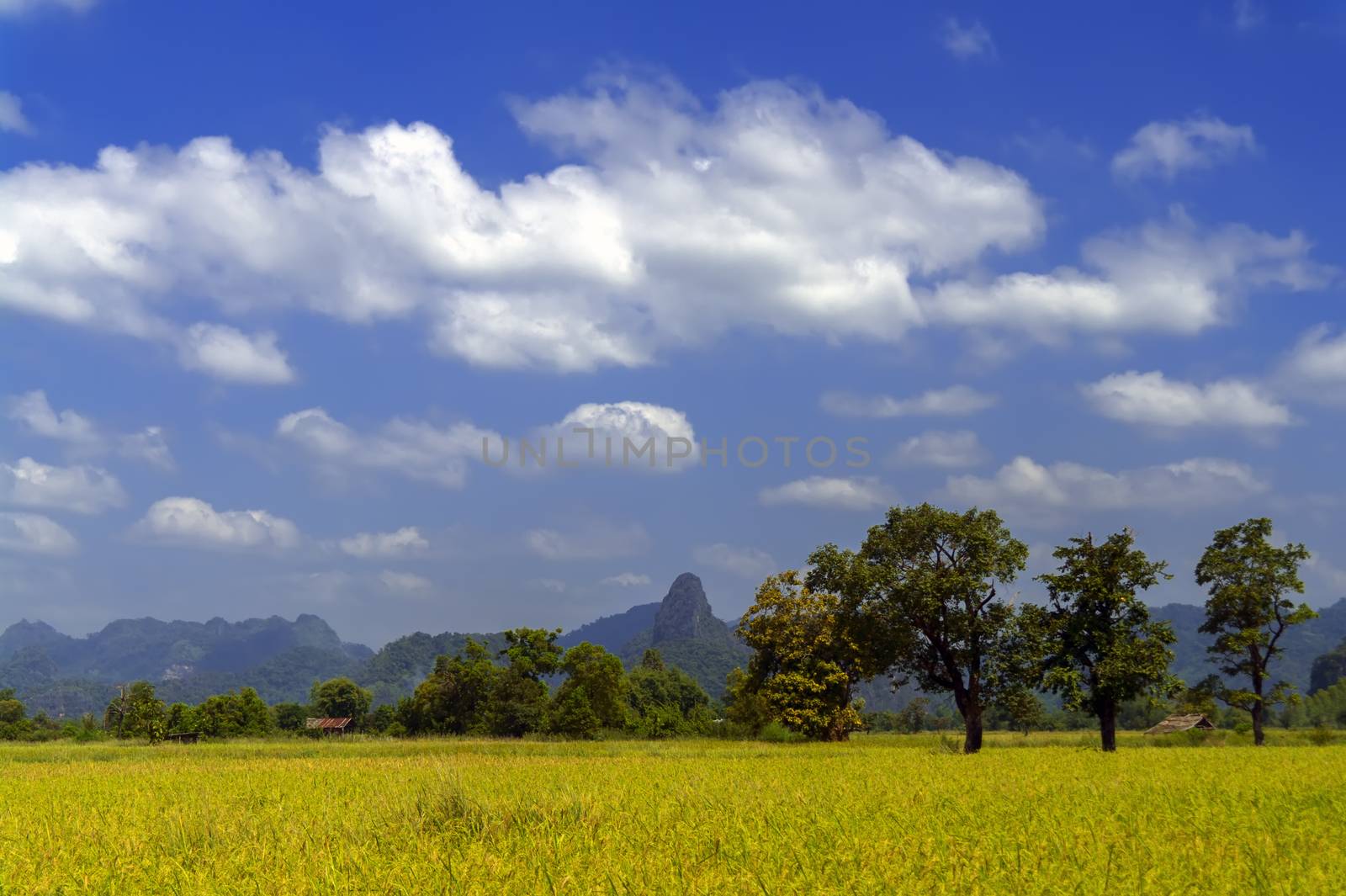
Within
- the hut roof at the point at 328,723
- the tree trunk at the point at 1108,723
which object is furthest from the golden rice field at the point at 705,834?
the hut roof at the point at 328,723

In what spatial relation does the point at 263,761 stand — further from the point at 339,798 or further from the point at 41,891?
the point at 41,891

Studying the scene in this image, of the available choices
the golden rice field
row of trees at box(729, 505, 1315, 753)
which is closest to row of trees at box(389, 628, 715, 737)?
row of trees at box(729, 505, 1315, 753)

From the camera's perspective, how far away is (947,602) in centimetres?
3994

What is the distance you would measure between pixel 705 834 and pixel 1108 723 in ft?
124

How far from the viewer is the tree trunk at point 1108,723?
40156mm

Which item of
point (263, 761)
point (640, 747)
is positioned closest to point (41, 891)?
point (263, 761)

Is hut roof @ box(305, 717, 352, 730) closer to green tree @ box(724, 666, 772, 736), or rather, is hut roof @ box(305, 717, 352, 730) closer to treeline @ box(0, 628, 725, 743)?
treeline @ box(0, 628, 725, 743)

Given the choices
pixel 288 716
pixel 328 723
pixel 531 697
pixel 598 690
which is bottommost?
pixel 288 716

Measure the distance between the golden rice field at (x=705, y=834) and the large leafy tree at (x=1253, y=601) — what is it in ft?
119

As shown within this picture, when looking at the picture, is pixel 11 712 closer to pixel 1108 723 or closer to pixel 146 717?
pixel 146 717

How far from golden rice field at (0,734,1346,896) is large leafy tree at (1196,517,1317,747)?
36.3 meters

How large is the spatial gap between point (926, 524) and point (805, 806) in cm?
2967

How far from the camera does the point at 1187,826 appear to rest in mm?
10383

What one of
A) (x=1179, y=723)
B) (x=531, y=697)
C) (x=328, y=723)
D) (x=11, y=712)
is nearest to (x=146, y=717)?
(x=531, y=697)
